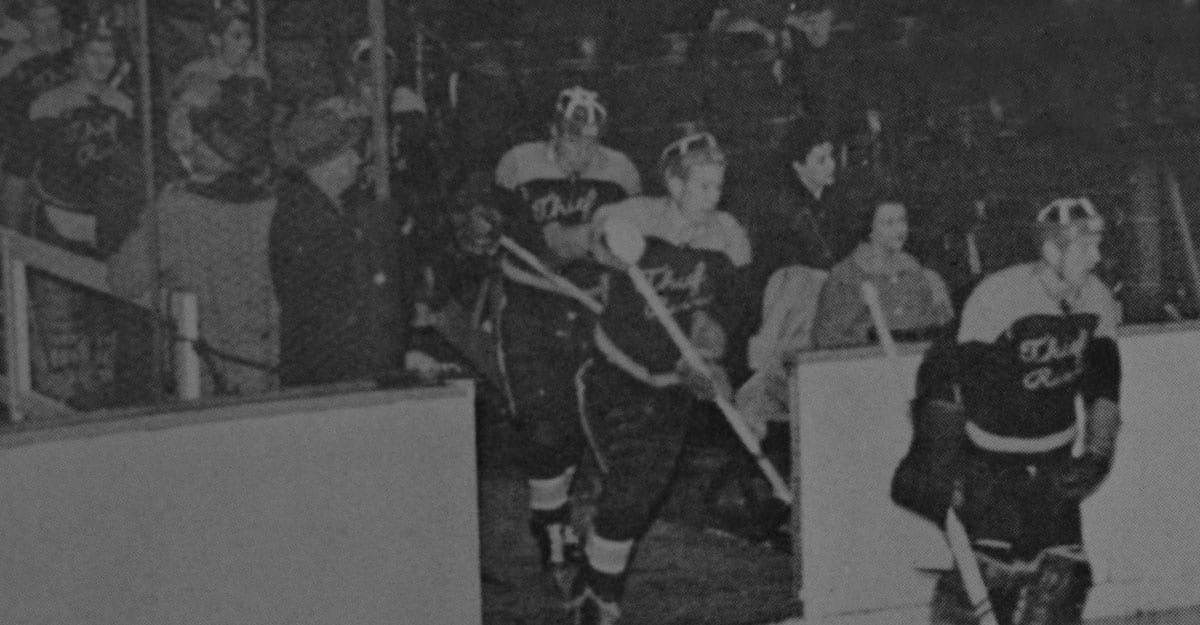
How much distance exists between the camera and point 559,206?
287 inches

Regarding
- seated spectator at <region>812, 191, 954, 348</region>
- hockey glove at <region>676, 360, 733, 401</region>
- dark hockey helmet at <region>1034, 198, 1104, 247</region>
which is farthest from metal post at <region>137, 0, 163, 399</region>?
dark hockey helmet at <region>1034, 198, 1104, 247</region>

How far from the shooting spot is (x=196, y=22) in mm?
6793

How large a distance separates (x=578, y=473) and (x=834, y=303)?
Answer: 1.27 m

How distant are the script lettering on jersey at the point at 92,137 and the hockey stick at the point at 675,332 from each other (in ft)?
5.77

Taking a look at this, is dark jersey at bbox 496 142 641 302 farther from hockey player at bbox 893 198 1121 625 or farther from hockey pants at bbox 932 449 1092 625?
hockey pants at bbox 932 449 1092 625

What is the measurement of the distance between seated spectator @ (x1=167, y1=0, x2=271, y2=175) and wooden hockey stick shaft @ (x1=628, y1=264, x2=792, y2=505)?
1457mm

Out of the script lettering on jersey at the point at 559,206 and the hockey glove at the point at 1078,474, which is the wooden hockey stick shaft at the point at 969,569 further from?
the script lettering on jersey at the point at 559,206

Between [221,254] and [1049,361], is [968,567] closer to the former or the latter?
[1049,361]

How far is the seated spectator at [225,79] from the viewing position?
665cm

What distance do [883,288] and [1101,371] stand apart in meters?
0.87

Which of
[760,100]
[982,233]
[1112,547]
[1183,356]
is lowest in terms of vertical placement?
[1112,547]

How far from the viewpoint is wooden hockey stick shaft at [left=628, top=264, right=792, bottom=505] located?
745 cm

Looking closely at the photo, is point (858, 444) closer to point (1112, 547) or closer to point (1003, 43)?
point (1112, 547)

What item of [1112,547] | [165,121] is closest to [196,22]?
[165,121]
